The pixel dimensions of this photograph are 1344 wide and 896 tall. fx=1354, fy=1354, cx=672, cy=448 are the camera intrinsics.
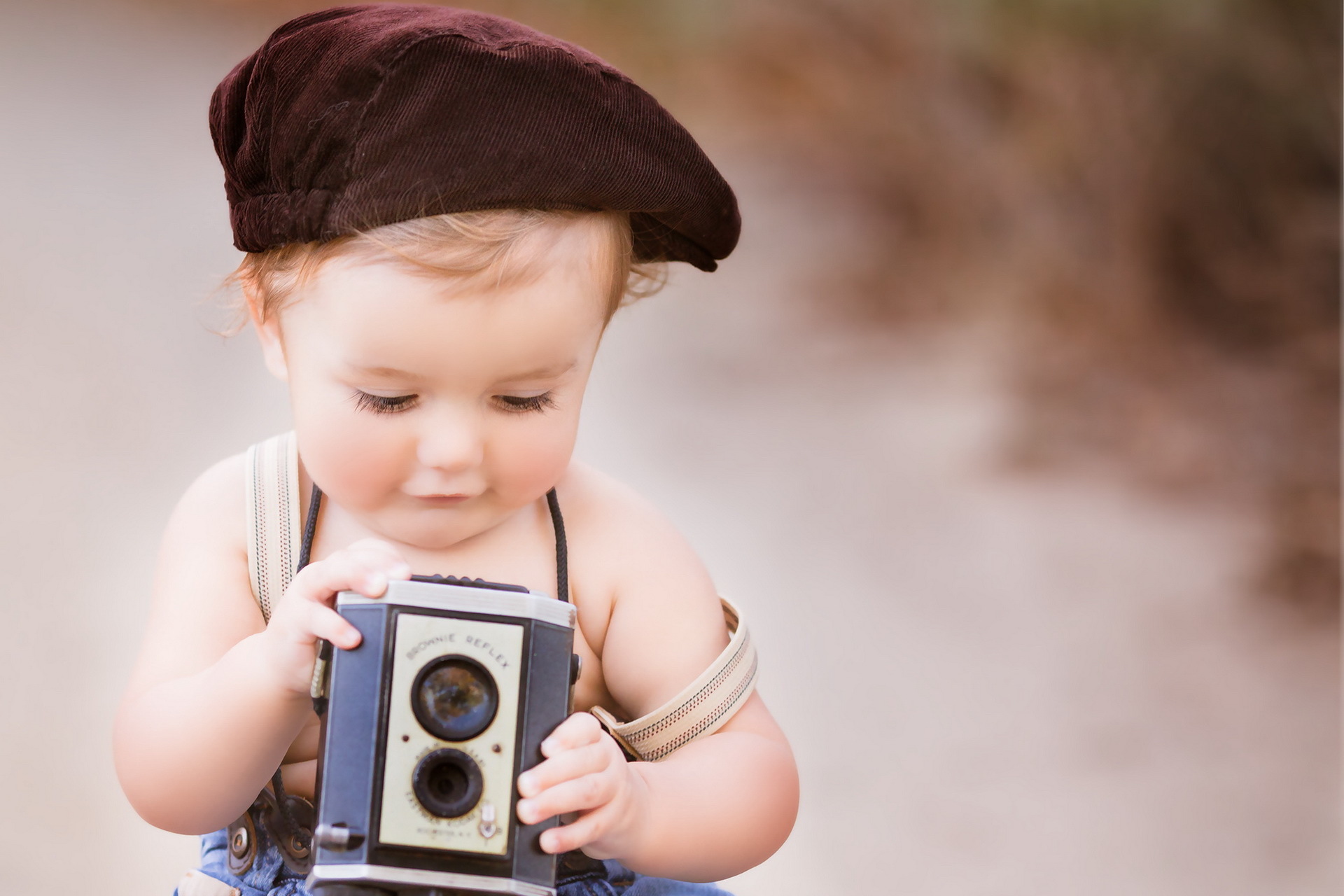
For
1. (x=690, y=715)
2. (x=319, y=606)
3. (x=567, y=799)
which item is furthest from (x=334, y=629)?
(x=690, y=715)

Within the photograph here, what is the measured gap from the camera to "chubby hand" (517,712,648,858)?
1.96 feet

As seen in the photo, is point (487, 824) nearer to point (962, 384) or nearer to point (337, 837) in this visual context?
point (337, 837)

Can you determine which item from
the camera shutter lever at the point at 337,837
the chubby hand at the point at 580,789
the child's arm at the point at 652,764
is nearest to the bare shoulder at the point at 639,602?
the child's arm at the point at 652,764

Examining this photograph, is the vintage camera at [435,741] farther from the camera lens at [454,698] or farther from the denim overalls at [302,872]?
the denim overalls at [302,872]

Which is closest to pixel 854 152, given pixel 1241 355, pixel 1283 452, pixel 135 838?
pixel 1241 355

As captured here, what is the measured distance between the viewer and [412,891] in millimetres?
593

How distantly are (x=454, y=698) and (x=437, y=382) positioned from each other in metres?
0.16

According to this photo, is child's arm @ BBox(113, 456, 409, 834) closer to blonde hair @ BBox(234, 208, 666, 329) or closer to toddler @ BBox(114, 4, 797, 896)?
toddler @ BBox(114, 4, 797, 896)

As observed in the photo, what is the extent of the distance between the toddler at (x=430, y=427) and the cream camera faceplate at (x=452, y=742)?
2 centimetres

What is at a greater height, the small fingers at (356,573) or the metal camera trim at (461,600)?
the small fingers at (356,573)

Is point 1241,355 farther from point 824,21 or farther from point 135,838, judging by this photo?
Answer: point 135,838

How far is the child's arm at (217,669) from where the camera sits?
2.05 ft

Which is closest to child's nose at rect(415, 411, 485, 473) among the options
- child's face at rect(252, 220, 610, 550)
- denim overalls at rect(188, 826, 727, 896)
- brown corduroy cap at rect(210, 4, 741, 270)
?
child's face at rect(252, 220, 610, 550)

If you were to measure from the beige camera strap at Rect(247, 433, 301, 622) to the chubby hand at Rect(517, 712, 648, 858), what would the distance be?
A: 0.22 m
